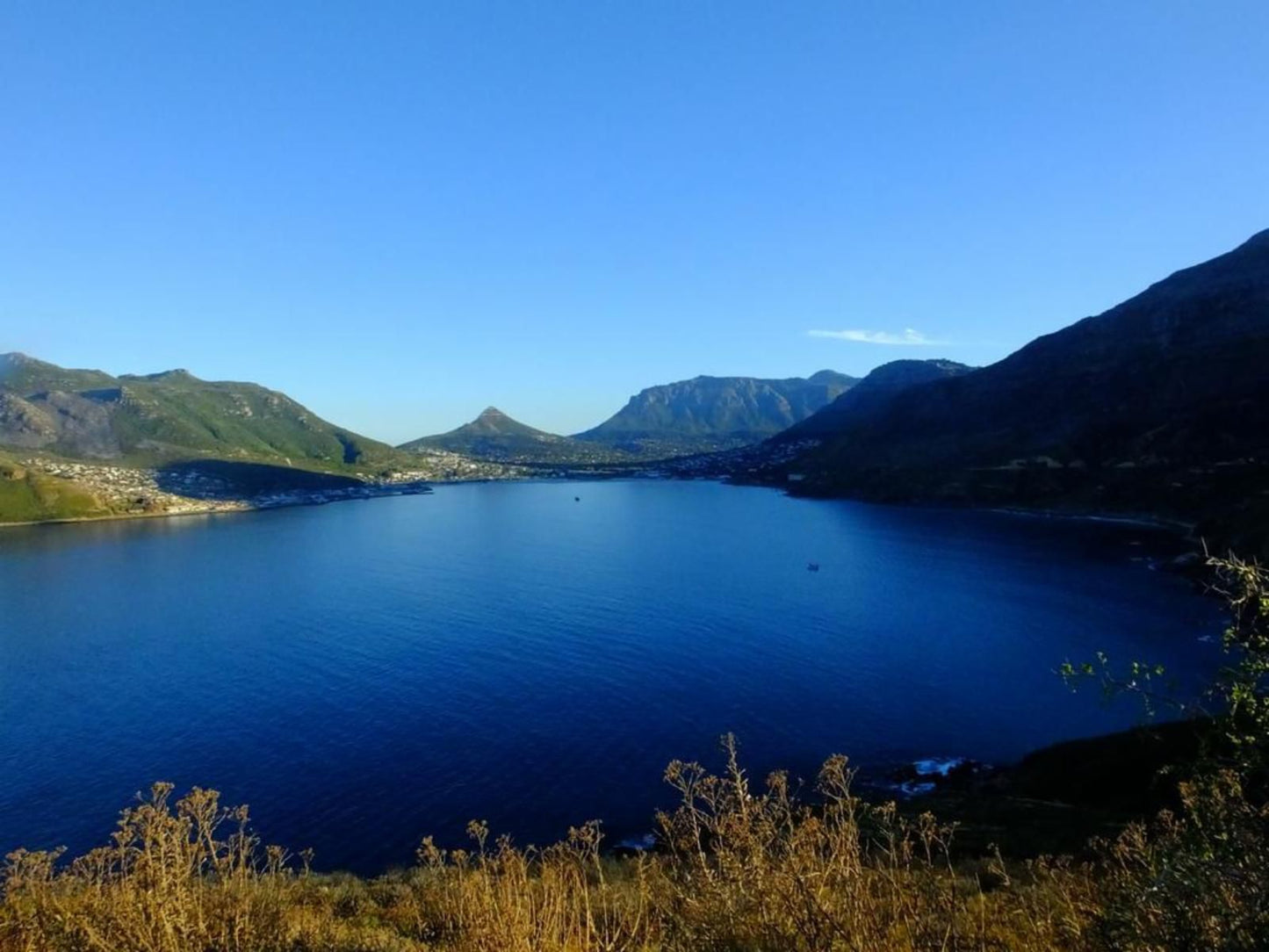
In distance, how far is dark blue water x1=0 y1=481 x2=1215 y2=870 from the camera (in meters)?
38.1

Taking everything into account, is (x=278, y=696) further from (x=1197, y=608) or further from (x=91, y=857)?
(x=1197, y=608)

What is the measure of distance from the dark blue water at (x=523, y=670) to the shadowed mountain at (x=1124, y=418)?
17436 mm

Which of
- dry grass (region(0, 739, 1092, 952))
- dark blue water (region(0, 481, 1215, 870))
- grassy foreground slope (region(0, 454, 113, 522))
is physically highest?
grassy foreground slope (region(0, 454, 113, 522))

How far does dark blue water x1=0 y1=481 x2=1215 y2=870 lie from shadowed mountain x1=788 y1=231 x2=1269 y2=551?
57.2 ft

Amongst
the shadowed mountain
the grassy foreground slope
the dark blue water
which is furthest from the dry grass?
the grassy foreground slope

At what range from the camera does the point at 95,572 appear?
103 meters

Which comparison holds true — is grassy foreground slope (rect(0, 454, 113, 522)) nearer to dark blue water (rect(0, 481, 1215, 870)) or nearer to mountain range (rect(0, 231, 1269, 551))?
dark blue water (rect(0, 481, 1215, 870))

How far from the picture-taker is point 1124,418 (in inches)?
5374

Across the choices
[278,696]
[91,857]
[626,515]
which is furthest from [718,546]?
[91,857]

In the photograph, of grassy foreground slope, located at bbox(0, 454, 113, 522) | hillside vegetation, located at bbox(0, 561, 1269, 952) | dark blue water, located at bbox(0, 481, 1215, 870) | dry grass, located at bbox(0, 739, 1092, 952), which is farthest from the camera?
grassy foreground slope, located at bbox(0, 454, 113, 522)

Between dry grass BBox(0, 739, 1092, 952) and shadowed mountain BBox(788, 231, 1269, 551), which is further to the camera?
shadowed mountain BBox(788, 231, 1269, 551)

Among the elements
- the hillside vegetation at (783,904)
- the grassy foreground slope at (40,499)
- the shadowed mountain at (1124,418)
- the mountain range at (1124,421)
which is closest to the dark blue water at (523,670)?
the mountain range at (1124,421)

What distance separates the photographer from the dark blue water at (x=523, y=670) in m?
38.1

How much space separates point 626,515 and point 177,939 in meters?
165
